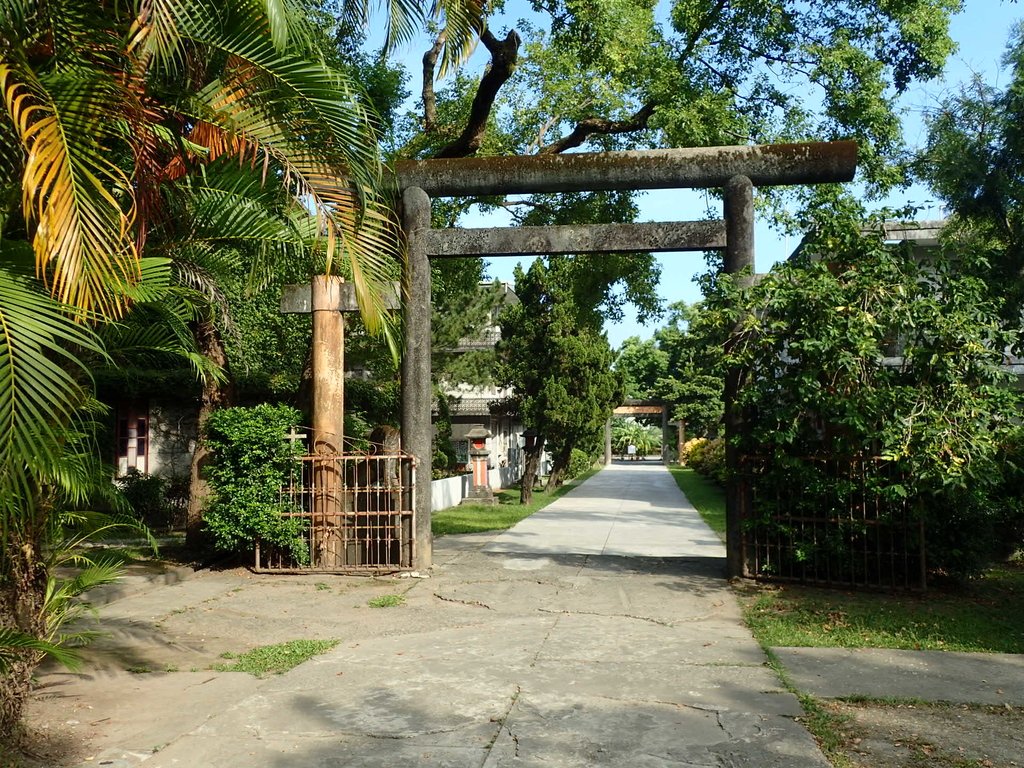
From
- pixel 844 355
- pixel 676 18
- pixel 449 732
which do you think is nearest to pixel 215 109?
pixel 449 732

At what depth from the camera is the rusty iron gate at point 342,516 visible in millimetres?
9945

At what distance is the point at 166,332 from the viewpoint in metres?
6.45

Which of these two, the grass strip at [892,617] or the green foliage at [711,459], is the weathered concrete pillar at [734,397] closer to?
the grass strip at [892,617]

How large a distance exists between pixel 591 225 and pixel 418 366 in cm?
246

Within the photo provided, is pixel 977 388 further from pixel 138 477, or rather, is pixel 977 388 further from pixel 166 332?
pixel 138 477

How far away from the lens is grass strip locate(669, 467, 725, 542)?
1847 cm

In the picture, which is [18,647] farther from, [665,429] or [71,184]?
[665,429]

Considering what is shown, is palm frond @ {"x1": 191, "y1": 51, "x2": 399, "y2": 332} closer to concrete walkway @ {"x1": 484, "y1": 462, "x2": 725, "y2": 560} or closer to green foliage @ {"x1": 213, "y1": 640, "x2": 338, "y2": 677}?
green foliage @ {"x1": 213, "y1": 640, "x2": 338, "y2": 677}

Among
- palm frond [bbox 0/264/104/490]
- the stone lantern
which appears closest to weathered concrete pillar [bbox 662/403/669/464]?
the stone lantern

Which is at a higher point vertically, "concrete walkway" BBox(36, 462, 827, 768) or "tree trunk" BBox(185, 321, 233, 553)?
"tree trunk" BBox(185, 321, 233, 553)

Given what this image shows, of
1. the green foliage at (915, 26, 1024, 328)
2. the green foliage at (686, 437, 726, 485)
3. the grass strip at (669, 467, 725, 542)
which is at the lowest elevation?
the grass strip at (669, 467, 725, 542)

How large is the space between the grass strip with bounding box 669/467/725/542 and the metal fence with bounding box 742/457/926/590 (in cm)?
593

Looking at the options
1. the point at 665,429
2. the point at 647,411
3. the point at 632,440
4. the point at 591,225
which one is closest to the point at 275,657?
the point at 591,225

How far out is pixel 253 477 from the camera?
977cm
